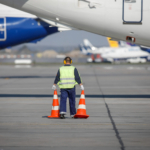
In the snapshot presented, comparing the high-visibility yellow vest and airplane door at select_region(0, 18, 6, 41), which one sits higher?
airplane door at select_region(0, 18, 6, 41)

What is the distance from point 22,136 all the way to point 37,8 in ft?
16.2

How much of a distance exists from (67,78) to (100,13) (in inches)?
106

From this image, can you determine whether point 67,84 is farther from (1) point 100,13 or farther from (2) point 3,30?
(2) point 3,30

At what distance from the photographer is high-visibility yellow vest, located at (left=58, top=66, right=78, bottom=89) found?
384 inches

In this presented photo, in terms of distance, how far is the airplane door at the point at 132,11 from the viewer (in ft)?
35.1

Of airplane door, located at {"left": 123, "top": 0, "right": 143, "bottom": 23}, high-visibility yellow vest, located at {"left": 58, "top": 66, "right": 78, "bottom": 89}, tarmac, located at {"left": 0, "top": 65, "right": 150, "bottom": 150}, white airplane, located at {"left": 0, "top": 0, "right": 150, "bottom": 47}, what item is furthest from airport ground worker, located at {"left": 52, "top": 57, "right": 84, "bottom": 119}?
airplane door, located at {"left": 123, "top": 0, "right": 143, "bottom": 23}

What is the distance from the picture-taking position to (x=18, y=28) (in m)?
24.5

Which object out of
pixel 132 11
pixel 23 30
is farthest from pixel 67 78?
pixel 23 30

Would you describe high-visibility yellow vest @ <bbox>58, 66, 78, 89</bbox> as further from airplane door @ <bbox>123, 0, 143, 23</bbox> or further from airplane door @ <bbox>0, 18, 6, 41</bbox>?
airplane door @ <bbox>0, 18, 6, 41</bbox>

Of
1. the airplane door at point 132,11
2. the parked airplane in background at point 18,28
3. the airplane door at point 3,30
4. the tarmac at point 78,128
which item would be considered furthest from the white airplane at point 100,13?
the parked airplane in background at point 18,28

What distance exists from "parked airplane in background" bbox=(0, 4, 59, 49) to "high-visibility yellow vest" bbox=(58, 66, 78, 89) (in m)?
15.1

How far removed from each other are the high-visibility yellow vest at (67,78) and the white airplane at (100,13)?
84.9 inches

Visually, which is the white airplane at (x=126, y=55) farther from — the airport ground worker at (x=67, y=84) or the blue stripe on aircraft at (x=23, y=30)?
the airport ground worker at (x=67, y=84)

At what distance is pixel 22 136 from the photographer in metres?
7.62
